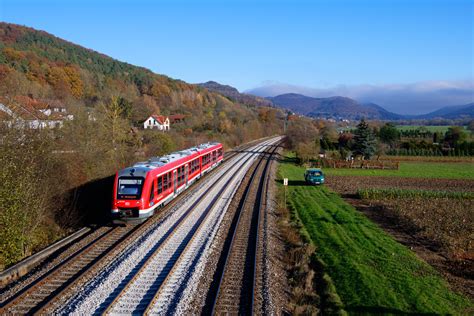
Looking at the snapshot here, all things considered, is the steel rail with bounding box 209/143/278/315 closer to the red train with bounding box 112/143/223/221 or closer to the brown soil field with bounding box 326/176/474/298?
the red train with bounding box 112/143/223/221

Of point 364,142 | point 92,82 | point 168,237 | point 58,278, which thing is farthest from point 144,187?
point 92,82

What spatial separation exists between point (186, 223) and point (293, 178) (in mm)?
21069

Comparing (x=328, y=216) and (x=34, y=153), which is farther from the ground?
(x=34, y=153)

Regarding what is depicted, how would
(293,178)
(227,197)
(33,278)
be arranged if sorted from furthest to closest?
(293,178)
(227,197)
(33,278)

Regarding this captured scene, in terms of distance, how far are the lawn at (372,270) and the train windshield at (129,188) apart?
26.0 feet

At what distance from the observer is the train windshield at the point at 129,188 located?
17875 millimetres

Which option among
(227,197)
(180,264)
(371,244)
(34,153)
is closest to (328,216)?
(371,244)

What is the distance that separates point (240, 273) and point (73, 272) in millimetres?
5432

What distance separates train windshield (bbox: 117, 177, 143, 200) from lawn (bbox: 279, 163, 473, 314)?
7.93 metres

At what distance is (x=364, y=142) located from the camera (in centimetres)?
5322

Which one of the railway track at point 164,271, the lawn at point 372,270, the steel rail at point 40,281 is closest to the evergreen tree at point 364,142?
the lawn at point 372,270

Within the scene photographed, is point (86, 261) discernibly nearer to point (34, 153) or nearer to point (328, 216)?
point (34, 153)

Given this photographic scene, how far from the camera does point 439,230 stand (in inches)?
763

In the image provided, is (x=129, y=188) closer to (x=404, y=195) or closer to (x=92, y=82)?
(x=404, y=195)
